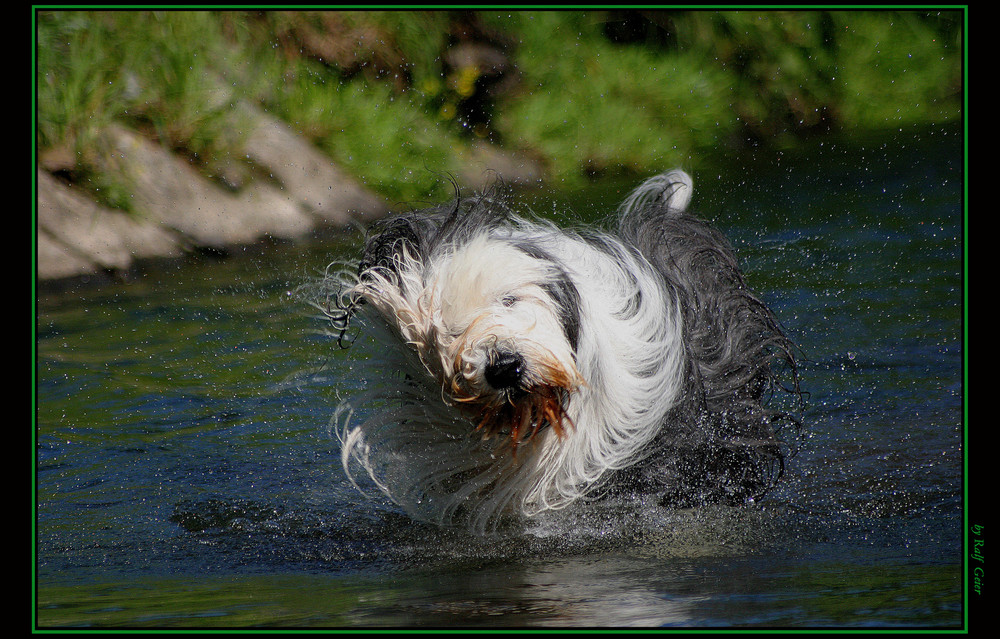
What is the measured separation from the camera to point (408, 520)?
4473 mm

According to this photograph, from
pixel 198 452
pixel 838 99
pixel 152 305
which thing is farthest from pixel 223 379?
pixel 838 99

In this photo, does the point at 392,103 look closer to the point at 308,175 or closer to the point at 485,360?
the point at 308,175

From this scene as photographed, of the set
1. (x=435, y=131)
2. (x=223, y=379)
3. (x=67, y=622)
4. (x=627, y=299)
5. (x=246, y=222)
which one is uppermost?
(x=435, y=131)

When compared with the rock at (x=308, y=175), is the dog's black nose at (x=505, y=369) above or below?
below

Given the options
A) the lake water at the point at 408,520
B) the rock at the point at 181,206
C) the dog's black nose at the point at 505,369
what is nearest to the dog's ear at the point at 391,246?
the dog's black nose at the point at 505,369

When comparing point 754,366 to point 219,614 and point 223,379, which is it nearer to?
point 219,614

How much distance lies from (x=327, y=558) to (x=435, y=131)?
7868mm

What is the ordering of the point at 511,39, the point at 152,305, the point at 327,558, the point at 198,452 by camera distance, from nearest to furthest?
the point at 327,558
the point at 198,452
the point at 152,305
the point at 511,39

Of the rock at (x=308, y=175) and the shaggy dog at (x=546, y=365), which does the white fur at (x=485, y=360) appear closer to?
the shaggy dog at (x=546, y=365)

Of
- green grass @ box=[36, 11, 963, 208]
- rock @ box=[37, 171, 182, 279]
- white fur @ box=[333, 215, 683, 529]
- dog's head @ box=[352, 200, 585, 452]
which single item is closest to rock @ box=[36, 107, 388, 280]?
rock @ box=[37, 171, 182, 279]

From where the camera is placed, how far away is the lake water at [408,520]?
3.34m

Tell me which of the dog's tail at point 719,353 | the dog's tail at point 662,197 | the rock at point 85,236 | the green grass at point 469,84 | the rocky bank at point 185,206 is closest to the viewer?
the dog's tail at point 719,353

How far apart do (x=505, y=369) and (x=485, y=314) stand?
19 cm

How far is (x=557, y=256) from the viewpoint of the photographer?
3760mm
